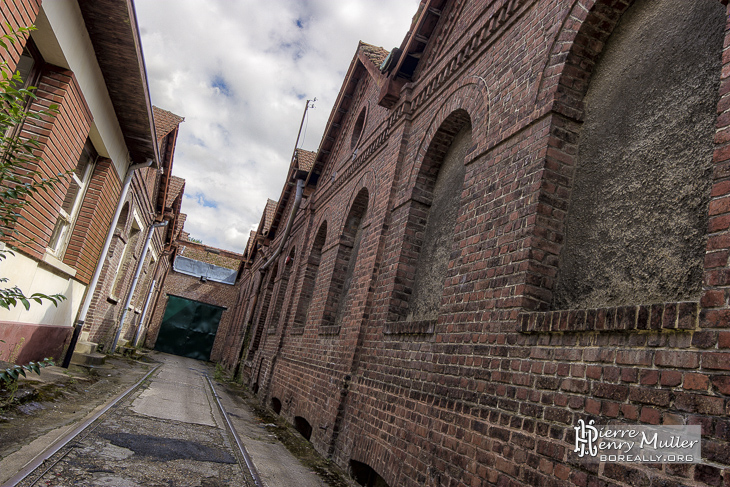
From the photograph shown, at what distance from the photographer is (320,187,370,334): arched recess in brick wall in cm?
805

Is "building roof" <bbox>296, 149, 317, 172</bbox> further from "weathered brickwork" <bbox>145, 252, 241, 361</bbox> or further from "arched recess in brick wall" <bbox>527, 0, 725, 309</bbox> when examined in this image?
"weathered brickwork" <bbox>145, 252, 241, 361</bbox>

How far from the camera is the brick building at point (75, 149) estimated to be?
5.52 m

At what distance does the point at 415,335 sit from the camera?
184 inches

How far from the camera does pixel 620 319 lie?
2.39 m

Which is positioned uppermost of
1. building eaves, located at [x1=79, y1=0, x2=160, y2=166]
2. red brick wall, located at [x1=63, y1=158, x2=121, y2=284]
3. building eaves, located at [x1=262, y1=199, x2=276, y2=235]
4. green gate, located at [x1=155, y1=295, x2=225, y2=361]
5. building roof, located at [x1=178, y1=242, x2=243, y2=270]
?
building eaves, located at [x1=262, y1=199, x2=276, y2=235]

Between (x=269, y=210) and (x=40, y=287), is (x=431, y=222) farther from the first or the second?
(x=269, y=210)

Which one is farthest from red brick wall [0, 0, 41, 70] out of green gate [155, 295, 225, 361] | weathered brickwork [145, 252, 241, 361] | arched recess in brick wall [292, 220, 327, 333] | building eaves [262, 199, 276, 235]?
green gate [155, 295, 225, 361]

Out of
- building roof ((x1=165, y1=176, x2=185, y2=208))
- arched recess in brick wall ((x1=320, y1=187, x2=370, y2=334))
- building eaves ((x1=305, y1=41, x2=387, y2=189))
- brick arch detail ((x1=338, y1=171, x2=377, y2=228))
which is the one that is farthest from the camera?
building roof ((x1=165, y1=176, x2=185, y2=208))

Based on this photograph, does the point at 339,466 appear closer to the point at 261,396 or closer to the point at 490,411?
the point at 490,411

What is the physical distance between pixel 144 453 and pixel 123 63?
511 cm

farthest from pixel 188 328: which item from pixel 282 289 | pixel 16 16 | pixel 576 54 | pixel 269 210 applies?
pixel 576 54

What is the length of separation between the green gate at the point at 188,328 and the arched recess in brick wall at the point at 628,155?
1028 inches

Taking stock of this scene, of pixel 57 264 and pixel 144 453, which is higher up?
pixel 57 264

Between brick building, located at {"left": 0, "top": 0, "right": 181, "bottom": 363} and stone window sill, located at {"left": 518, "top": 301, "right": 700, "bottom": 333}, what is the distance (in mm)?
3900
